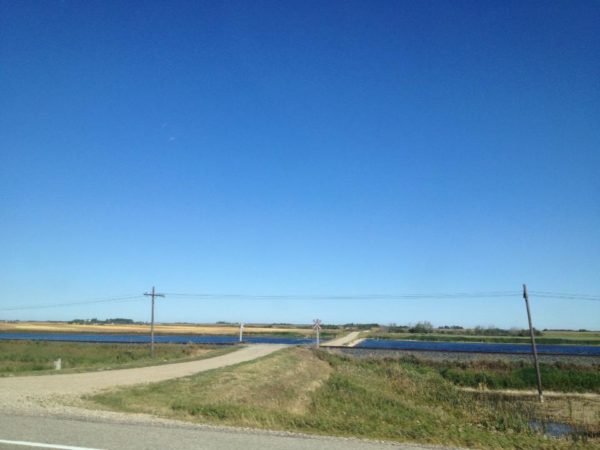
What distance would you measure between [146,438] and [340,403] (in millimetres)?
16003

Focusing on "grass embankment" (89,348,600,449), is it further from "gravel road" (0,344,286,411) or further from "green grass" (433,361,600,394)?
"green grass" (433,361,600,394)

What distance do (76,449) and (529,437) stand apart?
10.5m

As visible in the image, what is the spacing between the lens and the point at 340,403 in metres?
23.9

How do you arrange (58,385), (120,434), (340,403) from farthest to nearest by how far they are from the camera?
(340,403)
(58,385)
(120,434)

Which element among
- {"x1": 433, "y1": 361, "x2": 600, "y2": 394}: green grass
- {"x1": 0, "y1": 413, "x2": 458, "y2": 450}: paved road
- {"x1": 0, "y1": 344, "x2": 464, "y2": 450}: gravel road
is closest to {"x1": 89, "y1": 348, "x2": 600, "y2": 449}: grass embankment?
{"x1": 0, "y1": 344, "x2": 464, "y2": 450}: gravel road

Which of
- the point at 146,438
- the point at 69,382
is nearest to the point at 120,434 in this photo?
the point at 146,438

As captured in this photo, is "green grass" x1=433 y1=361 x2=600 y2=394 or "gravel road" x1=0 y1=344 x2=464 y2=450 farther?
"green grass" x1=433 y1=361 x2=600 y2=394

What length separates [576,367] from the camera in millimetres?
44562

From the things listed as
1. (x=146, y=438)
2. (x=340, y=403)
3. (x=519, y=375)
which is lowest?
(x=519, y=375)

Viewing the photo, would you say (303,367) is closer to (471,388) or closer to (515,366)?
(471,388)

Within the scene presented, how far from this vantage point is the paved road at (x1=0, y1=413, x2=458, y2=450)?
8945mm

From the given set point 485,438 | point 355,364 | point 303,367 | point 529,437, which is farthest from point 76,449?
point 355,364

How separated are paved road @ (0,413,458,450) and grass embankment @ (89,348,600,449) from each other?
153 centimetres

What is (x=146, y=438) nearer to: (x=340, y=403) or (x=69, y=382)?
(x=69, y=382)
